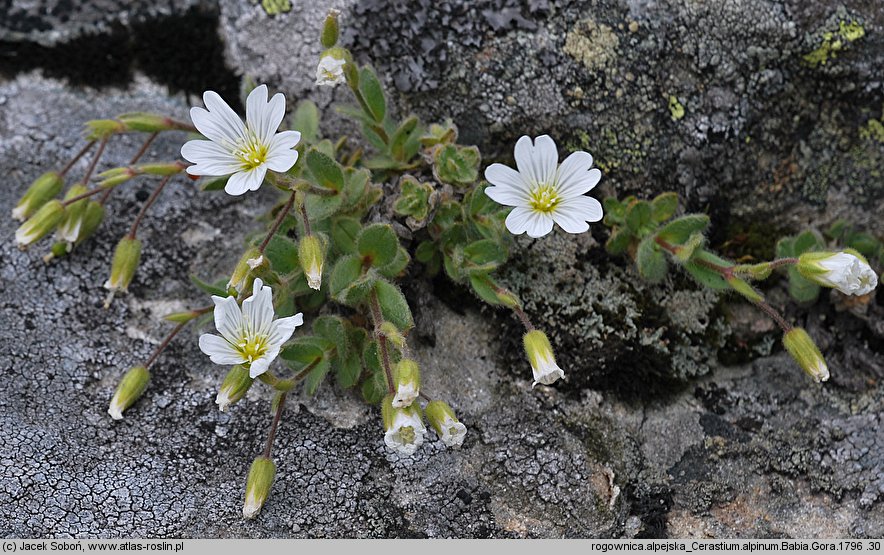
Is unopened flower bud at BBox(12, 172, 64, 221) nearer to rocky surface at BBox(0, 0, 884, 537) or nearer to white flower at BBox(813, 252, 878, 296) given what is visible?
rocky surface at BBox(0, 0, 884, 537)

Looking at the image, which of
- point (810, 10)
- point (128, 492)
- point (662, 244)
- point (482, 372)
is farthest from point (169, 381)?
point (810, 10)

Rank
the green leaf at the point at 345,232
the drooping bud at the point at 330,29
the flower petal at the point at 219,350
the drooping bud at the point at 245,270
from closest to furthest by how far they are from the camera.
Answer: the flower petal at the point at 219,350 → the drooping bud at the point at 245,270 → the drooping bud at the point at 330,29 → the green leaf at the point at 345,232

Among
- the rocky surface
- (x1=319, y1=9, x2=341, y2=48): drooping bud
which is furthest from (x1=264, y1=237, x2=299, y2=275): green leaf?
(x1=319, y1=9, x2=341, y2=48): drooping bud

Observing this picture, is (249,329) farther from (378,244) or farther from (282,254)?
(378,244)

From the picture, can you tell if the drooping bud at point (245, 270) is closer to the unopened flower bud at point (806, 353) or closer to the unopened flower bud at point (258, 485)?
the unopened flower bud at point (258, 485)

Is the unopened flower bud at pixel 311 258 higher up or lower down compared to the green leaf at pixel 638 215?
higher up

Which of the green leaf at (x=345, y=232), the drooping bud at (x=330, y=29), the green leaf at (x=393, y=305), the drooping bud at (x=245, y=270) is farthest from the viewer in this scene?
the green leaf at (x=345, y=232)

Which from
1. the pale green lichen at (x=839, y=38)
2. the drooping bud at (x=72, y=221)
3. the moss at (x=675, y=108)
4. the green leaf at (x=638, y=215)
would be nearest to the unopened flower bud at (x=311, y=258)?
the drooping bud at (x=72, y=221)

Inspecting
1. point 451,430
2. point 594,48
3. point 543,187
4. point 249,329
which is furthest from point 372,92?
point 451,430
